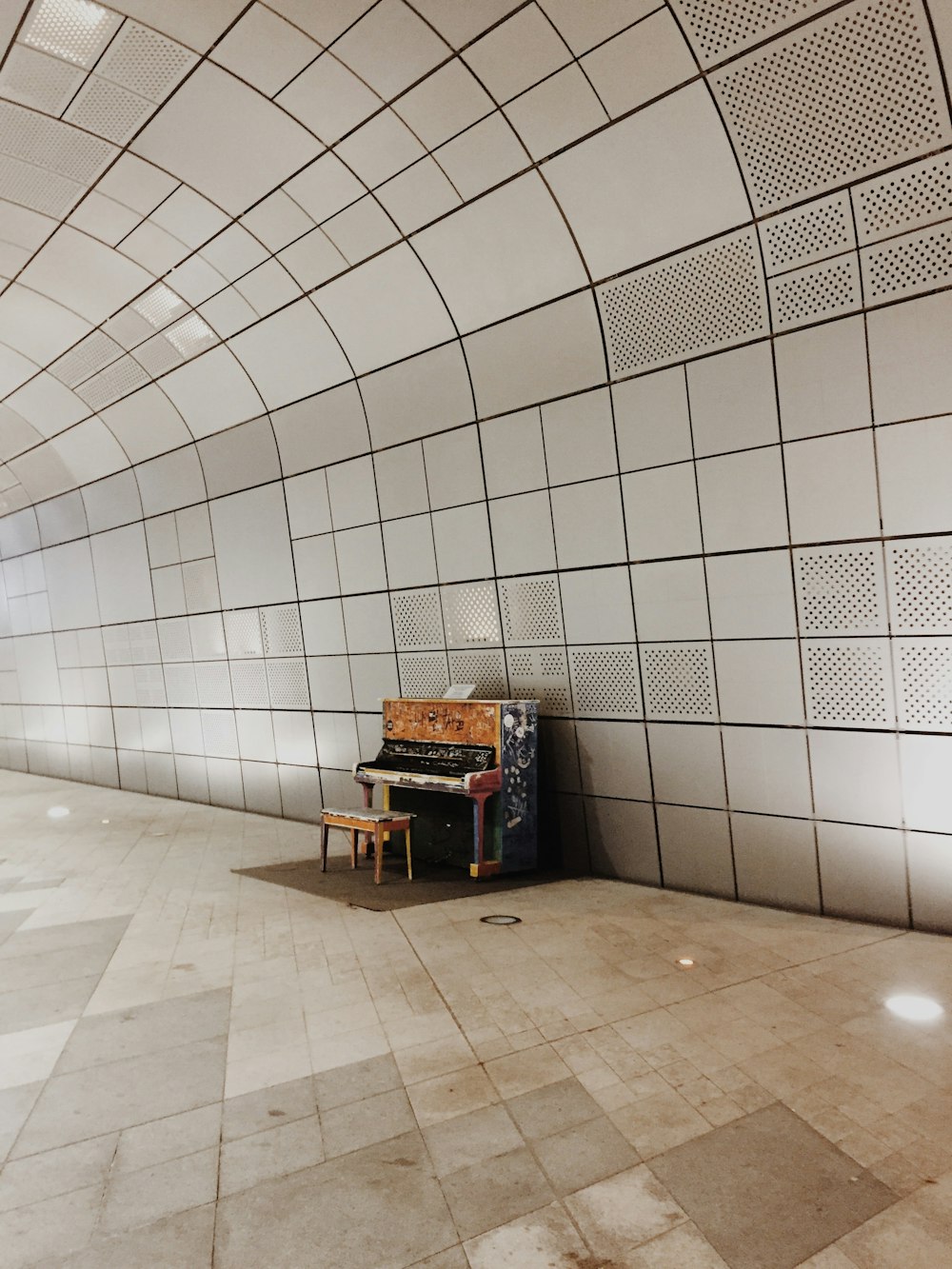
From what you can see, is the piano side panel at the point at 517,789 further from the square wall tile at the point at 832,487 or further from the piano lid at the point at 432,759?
the square wall tile at the point at 832,487

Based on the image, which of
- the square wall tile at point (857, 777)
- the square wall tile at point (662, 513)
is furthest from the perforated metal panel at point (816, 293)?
the square wall tile at point (857, 777)

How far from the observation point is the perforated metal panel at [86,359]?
8.50 meters

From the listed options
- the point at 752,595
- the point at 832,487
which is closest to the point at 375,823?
the point at 752,595

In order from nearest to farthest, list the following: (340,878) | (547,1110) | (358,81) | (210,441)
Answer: (547,1110) < (358,81) < (340,878) < (210,441)

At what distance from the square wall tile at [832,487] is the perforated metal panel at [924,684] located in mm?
740

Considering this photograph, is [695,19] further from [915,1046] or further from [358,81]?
[915,1046]

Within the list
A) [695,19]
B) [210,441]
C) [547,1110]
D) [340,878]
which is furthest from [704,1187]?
[210,441]

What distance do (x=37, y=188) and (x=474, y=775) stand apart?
5.83 m

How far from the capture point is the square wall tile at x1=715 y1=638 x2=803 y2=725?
524 cm

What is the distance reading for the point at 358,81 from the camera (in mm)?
4977

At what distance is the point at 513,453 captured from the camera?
6.57 metres

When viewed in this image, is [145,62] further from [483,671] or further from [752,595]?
[752,595]

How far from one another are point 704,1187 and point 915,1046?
1408 millimetres

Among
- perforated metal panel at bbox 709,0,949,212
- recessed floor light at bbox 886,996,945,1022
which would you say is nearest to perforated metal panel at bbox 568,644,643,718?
recessed floor light at bbox 886,996,945,1022
